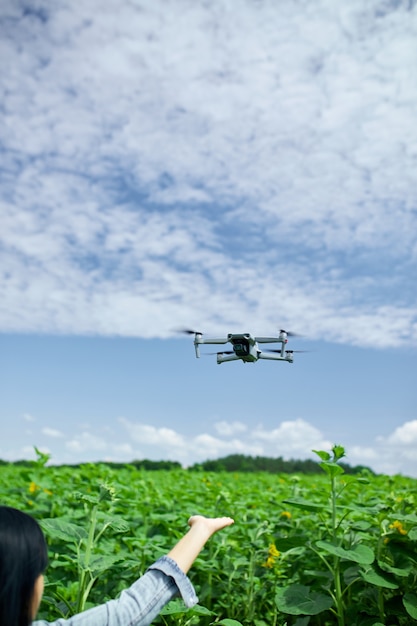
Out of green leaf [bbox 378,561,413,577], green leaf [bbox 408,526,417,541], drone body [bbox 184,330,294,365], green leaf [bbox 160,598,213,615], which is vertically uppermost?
drone body [bbox 184,330,294,365]

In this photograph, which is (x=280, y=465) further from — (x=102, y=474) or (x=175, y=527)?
(x=175, y=527)

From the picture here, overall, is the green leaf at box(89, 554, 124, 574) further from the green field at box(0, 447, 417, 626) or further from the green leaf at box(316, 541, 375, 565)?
the green leaf at box(316, 541, 375, 565)

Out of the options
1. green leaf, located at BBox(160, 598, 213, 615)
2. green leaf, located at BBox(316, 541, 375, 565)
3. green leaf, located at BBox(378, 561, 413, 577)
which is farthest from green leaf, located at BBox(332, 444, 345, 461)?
green leaf, located at BBox(160, 598, 213, 615)

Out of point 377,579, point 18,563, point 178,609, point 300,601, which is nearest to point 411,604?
point 377,579

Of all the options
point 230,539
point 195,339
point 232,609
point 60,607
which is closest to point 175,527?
point 230,539

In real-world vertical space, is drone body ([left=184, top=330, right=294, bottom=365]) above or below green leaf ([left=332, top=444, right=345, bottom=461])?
above

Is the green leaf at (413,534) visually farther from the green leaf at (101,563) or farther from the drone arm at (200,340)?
the drone arm at (200,340)

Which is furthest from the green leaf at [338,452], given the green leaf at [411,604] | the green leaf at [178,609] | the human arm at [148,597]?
the human arm at [148,597]
